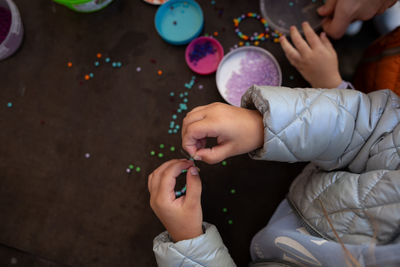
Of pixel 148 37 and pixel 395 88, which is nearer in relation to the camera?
pixel 395 88

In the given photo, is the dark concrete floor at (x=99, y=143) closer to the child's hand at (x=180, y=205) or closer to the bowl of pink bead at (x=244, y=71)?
the bowl of pink bead at (x=244, y=71)

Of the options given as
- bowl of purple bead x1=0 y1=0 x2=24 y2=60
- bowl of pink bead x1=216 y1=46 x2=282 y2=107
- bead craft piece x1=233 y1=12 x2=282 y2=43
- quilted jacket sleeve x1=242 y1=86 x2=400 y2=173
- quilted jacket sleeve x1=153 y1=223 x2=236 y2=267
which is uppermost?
bowl of purple bead x1=0 y1=0 x2=24 y2=60

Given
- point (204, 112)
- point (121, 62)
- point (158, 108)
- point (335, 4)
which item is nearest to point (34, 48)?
point (121, 62)

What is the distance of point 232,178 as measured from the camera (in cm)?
115

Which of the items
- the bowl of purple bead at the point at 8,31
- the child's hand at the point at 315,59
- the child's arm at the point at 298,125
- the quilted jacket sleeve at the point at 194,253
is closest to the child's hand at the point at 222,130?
the child's arm at the point at 298,125

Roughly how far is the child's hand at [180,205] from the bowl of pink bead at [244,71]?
0.48 metres

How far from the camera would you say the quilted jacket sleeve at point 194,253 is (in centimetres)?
76

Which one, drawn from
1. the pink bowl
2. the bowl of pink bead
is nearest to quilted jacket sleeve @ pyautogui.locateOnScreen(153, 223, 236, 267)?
the bowl of pink bead

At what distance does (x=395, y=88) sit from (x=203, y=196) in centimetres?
73

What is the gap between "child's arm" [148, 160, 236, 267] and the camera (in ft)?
2.50

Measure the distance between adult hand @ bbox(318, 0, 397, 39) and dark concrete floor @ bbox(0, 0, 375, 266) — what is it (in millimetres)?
111

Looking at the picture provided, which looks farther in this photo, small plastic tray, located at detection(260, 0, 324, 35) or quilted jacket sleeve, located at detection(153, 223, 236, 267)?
small plastic tray, located at detection(260, 0, 324, 35)

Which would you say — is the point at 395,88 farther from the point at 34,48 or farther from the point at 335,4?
the point at 34,48

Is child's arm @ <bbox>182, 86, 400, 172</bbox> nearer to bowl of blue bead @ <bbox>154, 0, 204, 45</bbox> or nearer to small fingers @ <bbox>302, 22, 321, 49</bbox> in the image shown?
small fingers @ <bbox>302, 22, 321, 49</bbox>
